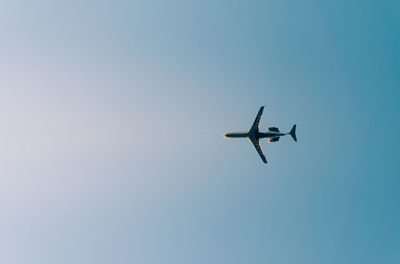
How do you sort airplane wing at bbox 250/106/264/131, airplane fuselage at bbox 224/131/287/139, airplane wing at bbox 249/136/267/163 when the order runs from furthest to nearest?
airplane wing at bbox 249/136/267/163 → airplane fuselage at bbox 224/131/287/139 → airplane wing at bbox 250/106/264/131

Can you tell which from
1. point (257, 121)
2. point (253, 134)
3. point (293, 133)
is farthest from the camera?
point (253, 134)

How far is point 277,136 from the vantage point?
3575 inches

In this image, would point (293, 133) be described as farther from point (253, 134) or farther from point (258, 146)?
point (253, 134)

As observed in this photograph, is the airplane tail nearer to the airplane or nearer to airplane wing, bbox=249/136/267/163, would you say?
the airplane

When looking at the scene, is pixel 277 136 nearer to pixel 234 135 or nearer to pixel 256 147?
pixel 256 147

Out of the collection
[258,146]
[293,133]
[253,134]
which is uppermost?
[293,133]

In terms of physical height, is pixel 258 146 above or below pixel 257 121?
below

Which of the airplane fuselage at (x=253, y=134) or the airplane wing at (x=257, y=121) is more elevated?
the airplane wing at (x=257, y=121)

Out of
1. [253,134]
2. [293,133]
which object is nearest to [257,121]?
[253,134]

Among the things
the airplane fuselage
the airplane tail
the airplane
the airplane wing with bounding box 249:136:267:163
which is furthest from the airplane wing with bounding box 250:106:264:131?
the airplane tail

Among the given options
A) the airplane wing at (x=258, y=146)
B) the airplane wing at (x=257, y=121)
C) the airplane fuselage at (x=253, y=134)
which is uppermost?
the airplane wing at (x=257, y=121)

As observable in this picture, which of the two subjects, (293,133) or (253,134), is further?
(253,134)

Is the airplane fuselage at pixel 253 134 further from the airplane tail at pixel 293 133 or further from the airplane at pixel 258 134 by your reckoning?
the airplane tail at pixel 293 133

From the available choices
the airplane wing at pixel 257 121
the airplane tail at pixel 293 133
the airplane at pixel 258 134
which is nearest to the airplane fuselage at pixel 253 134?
the airplane at pixel 258 134
